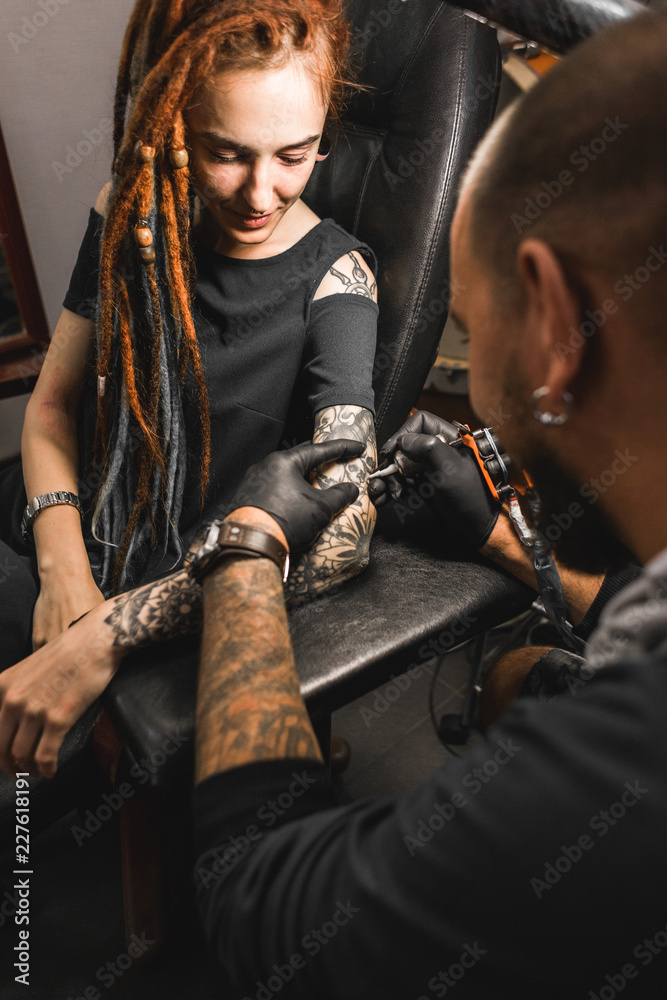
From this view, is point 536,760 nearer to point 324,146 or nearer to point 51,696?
point 51,696

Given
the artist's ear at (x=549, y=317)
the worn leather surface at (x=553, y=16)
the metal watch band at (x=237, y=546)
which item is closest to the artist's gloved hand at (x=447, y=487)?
the metal watch band at (x=237, y=546)

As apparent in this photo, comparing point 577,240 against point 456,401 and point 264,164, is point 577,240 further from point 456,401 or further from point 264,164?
point 456,401

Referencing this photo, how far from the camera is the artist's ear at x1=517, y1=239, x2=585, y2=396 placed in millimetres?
495

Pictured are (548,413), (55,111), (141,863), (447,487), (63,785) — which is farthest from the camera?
(55,111)

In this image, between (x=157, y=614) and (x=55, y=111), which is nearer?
(x=157, y=614)

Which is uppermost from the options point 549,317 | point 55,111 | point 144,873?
point 55,111

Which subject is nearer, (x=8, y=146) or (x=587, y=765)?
(x=587, y=765)

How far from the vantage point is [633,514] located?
0.57m

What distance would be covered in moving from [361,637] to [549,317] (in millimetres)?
492

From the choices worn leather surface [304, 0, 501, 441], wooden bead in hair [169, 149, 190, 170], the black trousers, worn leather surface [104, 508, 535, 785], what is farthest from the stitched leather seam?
the black trousers

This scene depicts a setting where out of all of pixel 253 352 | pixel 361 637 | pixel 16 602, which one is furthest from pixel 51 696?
pixel 253 352

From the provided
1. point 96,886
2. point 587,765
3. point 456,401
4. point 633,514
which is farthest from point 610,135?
point 456,401

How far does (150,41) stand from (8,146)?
920 millimetres

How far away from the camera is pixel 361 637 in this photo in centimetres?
88
